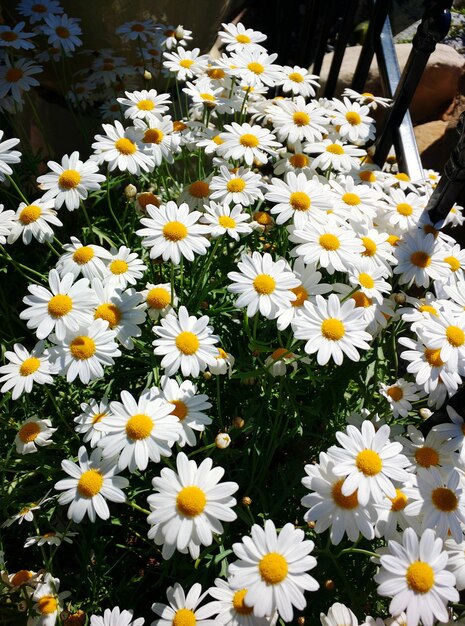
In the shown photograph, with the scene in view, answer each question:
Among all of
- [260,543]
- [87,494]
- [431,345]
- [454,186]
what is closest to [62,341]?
[87,494]

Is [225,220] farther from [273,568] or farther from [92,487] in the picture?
[273,568]

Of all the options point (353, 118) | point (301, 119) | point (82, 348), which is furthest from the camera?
point (353, 118)

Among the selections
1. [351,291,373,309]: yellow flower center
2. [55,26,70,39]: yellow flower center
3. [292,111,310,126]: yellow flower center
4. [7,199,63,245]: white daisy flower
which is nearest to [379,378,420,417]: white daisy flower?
[351,291,373,309]: yellow flower center

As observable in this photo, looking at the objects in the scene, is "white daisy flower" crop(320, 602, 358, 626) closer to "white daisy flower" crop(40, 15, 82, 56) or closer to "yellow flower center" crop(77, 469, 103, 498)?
"yellow flower center" crop(77, 469, 103, 498)

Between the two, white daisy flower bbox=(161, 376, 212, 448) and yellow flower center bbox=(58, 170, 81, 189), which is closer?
white daisy flower bbox=(161, 376, 212, 448)

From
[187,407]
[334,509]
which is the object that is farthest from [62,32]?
[334,509]

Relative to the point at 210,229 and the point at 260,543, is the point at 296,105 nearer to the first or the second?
the point at 210,229
